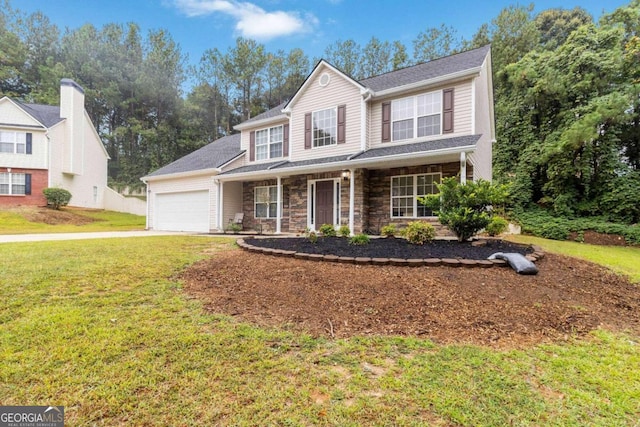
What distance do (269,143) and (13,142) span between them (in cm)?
1800

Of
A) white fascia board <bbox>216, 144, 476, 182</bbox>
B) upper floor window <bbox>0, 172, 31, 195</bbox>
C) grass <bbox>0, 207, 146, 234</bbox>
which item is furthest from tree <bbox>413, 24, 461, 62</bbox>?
upper floor window <bbox>0, 172, 31, 195</bbox>

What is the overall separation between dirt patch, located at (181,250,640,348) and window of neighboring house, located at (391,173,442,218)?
5.12 meters

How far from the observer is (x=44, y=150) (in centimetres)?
1909

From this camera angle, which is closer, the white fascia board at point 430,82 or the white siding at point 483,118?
the white fascia board at point 430,82

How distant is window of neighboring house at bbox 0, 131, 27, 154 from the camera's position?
61.0 ft

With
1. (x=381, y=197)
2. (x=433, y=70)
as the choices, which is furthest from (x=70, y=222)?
(x=433, y=70)

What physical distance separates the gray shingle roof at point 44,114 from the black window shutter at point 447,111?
79.3 ft

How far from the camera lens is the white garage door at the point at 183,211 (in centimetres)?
1409

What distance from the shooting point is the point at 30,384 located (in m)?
2.03

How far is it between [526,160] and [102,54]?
38619mm

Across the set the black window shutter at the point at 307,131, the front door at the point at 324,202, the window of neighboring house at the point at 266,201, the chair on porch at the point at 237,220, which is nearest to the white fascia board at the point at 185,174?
the window of neighboring house at the point at 266,201

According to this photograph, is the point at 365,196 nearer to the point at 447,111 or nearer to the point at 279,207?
the point at 279,207

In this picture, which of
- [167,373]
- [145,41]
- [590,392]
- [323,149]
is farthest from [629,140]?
[145,41]

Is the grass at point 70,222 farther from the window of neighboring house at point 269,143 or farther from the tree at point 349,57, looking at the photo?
the tree at point 349,57
